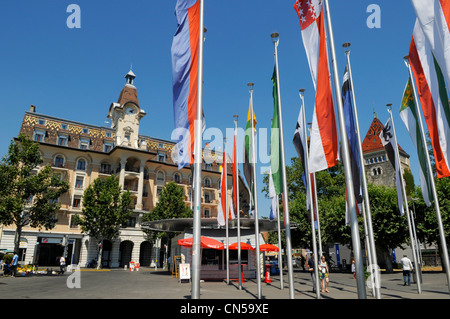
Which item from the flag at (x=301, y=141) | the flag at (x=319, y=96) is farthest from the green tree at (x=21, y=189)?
the flag at (x=319, y=96)

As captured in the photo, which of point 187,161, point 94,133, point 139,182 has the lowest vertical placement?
point 187,161

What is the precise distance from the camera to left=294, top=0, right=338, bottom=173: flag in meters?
9.13

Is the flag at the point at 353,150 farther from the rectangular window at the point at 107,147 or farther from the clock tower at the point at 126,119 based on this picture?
the rectangular window at the point at 107,147

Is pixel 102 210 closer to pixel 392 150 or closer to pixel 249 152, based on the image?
pixel 249 152

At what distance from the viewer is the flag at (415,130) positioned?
1305 cm

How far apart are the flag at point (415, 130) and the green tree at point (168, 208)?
37142mm

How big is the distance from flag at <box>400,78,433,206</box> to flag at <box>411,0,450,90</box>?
6.21m

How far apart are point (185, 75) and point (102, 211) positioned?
38097mm

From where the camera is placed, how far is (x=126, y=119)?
55812 mm
